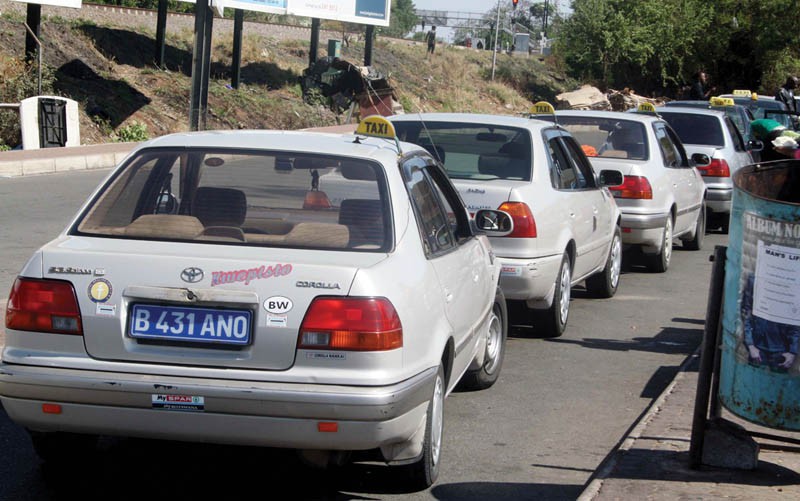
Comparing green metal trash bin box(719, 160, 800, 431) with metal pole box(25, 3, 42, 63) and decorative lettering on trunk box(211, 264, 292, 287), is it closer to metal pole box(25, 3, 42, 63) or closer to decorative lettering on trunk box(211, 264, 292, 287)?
decorative lettering on trunk box(211, 264, 292, 287)

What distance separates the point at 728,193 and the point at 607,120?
4.27m

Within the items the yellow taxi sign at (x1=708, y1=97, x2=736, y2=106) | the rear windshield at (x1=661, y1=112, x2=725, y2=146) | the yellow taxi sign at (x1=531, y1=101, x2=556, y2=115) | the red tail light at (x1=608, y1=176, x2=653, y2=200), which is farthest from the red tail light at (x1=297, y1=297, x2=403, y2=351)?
the yellow taxi sign at (x1=708, y1=97, x2=736, y2=106)

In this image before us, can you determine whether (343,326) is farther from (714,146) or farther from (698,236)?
(714,146)

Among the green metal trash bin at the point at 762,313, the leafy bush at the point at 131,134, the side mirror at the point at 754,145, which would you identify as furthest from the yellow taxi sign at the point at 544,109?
A: the leafy bush at the point at 131,134

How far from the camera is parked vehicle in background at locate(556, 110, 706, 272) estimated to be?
40.2 feet

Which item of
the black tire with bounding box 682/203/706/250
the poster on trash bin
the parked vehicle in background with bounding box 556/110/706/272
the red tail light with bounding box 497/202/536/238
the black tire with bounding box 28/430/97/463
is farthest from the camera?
the black tire with bounding box 682/203/706/250

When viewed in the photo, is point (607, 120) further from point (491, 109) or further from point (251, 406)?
point (491, 109)

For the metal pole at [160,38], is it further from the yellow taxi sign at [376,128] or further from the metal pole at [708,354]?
the metal pole at [708,354]

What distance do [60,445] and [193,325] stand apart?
1.20 metres

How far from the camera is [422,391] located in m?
4.78

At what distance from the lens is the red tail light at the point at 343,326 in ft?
14.7

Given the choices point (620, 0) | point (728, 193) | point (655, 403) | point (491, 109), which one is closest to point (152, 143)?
point (655, 403)

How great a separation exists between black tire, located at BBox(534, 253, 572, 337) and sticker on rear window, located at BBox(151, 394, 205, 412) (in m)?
4.82

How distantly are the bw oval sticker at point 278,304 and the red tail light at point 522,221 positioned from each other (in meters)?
4.03
